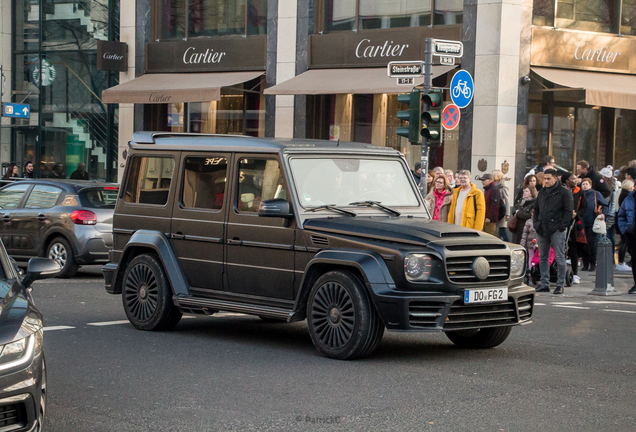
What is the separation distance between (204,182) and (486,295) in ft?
9.90

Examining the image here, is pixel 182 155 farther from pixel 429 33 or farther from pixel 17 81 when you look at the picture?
pixel 17 81

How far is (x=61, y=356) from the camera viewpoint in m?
7.64

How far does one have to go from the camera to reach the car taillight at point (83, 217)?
47.1 ft

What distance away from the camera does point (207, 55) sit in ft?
83.0

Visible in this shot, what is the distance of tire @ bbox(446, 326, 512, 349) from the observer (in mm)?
8094

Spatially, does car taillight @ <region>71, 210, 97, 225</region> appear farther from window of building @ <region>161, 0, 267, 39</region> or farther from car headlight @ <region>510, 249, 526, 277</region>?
window of building @ <region>161, 0, 267, 39</region>

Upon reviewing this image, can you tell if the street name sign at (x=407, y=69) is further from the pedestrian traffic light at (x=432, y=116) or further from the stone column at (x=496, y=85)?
the stone column at (x=496, y=85)

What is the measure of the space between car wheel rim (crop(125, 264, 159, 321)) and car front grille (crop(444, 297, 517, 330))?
10.3 feet

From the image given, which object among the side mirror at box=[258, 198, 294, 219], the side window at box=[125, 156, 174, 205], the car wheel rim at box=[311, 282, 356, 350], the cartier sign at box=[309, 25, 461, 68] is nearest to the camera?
the car wheel rim at box=[311, 282, 356, 350]

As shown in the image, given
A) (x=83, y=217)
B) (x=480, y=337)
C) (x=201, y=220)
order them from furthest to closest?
(x=83, y=217) < (x=201, y=220) < (x=480, y=337)

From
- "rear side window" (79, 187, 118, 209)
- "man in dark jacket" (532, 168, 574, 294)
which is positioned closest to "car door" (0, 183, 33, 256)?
"rear side window" (79, 187, 118, 209)

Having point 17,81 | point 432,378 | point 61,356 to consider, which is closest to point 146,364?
point 61,356

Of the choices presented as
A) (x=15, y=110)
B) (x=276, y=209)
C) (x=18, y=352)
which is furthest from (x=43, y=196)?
(x=15, y=110)

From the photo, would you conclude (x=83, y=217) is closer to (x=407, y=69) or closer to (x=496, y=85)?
(x=407, y=69)
